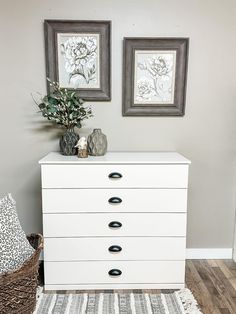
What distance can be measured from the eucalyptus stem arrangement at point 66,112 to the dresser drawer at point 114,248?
639 millimetres

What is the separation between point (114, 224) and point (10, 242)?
0.67 m

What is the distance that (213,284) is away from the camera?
220 cm

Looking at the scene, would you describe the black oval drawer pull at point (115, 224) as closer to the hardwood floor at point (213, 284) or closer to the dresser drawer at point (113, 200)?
the dresser drawer at point (113, 200)

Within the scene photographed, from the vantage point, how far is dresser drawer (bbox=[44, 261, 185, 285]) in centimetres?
207

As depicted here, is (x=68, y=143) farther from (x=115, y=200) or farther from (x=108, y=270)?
(x=108, y=270)

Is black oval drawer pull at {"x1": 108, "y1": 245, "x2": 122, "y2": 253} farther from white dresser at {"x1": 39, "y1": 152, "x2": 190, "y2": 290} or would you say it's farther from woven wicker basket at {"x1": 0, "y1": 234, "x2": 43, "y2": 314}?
woven wicker basket at {"x1": 0, "y1": 234, "x2": 43, "y2": 314}

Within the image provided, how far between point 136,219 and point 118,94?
3.18 feet

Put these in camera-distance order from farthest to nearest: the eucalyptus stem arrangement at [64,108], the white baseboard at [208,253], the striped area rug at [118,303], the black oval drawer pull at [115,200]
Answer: the white baseboard at [208,253], the eucalyptus stem arrangement at [64,108], the black oval drawer pull at [115,200], the striped area rug at [118,303]

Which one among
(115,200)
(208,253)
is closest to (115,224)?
(115,200)

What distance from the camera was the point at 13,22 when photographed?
223 centimetres

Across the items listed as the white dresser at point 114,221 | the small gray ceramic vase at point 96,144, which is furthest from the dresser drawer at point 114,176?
the small gray ceramic vase at point 96,144

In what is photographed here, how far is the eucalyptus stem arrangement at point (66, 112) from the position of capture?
213 cm

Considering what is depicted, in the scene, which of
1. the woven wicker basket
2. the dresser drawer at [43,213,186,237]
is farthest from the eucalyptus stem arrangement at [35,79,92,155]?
the woven wicker basket

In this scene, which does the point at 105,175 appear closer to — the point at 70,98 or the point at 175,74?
the point at 70,98
